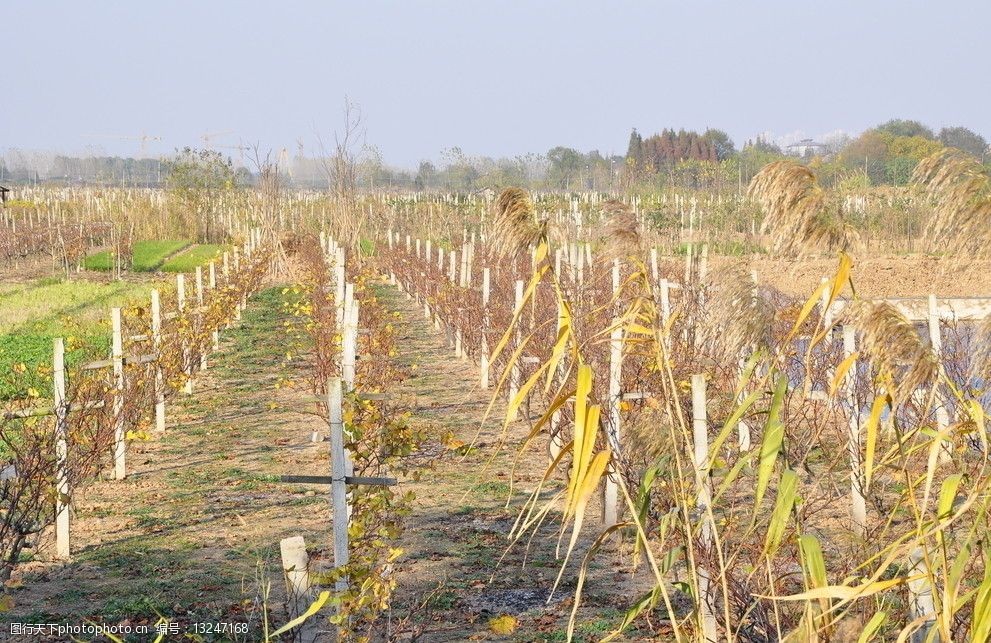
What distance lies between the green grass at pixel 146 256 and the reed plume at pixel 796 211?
96.5 feet

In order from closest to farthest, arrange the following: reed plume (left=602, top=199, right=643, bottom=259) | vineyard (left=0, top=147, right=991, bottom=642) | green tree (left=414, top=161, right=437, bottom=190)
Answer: vineyard (left=0, top=147, right=991, bottom=642) → reed plume (left=602, top=199, right=643, bottom=259) → green tree (left=414, top=161, right=437, bottom=190)

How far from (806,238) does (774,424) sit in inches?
23.5

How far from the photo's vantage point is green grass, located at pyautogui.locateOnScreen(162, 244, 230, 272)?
3095cm

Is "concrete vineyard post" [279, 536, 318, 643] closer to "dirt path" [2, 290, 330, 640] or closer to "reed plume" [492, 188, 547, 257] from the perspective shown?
"dirt path" [2, 290, 330, 640]

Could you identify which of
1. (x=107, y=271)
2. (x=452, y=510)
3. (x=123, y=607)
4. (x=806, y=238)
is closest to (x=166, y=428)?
(x=452, y=510)

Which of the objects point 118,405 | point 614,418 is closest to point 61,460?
point 118,405

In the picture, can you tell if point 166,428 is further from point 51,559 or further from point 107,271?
point 107,271

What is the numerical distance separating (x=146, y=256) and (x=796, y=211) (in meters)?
33.3

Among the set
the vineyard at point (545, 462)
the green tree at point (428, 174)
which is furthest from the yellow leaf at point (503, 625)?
the green tree at point (428, 174)

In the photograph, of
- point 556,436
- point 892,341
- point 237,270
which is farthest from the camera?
point 237,270

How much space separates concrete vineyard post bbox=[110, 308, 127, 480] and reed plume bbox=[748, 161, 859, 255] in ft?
20.9

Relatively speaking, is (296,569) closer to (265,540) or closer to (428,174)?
(265,540)

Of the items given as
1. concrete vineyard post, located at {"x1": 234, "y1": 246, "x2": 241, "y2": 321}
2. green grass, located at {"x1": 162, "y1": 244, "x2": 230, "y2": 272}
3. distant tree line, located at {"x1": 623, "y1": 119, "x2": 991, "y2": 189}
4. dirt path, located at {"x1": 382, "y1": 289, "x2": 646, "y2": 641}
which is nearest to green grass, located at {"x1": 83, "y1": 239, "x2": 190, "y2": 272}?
green grass, located at {"x1": 162, "y1": 244, "x2": 230, "y2": 272}

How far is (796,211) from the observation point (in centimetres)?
261
